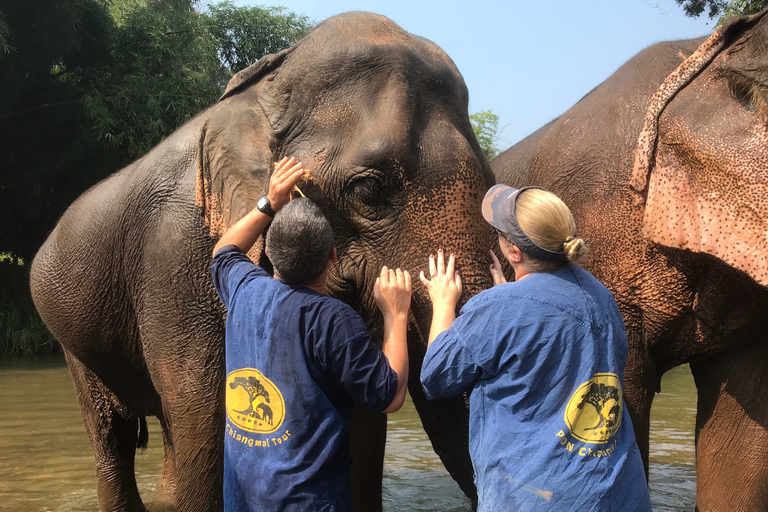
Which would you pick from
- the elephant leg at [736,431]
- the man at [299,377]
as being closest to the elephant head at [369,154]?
the man at [299,377]

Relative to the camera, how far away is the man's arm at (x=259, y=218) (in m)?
2.69

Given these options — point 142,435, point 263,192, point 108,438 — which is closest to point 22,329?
point 142,435

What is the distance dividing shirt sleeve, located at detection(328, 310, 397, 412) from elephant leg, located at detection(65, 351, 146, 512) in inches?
102

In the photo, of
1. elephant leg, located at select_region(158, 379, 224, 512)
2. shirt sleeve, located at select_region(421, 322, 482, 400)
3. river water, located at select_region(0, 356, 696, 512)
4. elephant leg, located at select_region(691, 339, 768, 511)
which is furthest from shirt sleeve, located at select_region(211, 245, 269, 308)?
river water, located at select_region(0, 356, 696, 512)

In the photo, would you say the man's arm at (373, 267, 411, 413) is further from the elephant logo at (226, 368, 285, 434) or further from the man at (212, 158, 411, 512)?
the elephant logo at (226, 368, 285, 434)

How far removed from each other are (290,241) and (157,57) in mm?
15677

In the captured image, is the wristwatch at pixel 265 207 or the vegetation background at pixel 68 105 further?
the vegetation background at pixel 68 105

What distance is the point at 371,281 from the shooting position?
115 inches

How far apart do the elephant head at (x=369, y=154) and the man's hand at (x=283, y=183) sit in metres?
0.15

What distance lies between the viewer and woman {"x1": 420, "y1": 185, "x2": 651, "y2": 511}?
6.75 feet

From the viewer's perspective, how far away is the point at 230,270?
8.44 feet

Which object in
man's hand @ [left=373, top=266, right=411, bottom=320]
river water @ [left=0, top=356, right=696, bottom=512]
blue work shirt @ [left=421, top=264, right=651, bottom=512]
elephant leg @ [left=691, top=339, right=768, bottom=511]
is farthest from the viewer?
river water @ [left=0, top=356, right=696, bottom=512]

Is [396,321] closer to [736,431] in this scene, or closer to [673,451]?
[736,431]

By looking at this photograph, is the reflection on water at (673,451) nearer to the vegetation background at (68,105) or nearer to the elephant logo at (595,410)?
the elephant logo at (595,410)
